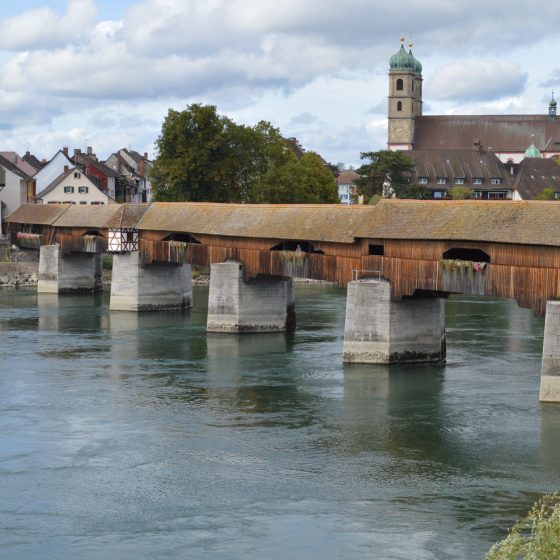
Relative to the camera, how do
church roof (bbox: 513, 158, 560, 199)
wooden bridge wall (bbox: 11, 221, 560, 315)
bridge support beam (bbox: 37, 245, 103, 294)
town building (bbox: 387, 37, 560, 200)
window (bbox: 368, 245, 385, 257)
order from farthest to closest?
town building (bbox: 387, 37, 560, 200)
church roof (bbox: 513, 158, 560, 199)
bridge support beam (bbox: 37, 245, 103, 294)
window (bbox: 368, 245, 385, 257)
wooden bridge wall (bbox: 11, 221, 560, 315)

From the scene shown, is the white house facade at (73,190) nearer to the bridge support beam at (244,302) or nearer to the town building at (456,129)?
the bridge support beam at (244,302)

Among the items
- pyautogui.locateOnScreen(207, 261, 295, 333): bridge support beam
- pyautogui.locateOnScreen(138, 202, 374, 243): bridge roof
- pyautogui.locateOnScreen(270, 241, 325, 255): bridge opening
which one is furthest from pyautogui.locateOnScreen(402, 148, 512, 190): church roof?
pyautogui.locateOnScreen(270, 241, 325, 255): bridge opening

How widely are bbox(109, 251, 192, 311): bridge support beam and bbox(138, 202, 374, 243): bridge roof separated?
197 cm

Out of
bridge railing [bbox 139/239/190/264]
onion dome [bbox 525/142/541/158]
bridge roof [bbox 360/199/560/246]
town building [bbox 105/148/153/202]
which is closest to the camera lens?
bridge roof [bbox 360/199/560/246]

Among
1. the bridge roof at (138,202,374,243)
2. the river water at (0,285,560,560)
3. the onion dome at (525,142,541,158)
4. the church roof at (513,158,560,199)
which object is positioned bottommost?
the river water at (0,285,560,560)

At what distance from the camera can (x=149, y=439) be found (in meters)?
24.2

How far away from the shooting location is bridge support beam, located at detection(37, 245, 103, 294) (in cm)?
5491

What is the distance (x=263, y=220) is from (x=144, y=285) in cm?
979

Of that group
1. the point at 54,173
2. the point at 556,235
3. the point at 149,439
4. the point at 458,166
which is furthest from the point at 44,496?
the point at 458,166

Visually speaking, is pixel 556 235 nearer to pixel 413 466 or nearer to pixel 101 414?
pixel 413 466

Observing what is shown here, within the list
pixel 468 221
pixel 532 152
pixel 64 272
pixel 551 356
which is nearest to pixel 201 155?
pixel 64 272

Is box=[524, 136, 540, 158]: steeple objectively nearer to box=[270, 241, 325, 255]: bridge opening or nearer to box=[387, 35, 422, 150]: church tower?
box=[387, 35, 422, 150]: church tower

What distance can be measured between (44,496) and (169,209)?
1022 inches

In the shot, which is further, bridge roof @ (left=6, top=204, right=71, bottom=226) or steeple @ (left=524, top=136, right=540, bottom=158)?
steeple @ (left=524, top=136, right=540, bottom=158)
